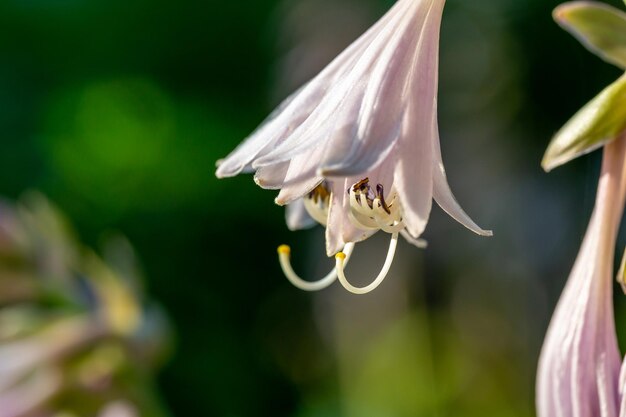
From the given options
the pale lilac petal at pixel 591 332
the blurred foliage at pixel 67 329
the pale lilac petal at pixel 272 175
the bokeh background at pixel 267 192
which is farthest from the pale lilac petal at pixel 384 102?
the bokeh background at pixel 267 192

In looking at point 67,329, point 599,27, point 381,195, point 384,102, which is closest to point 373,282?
point 381,195

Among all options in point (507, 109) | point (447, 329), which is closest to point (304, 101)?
point (447, 329)

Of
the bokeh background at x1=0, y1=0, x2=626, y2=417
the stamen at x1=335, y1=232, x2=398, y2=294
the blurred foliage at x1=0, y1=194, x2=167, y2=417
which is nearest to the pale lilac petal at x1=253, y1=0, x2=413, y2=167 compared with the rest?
the stamen at x1=335, y1=232, x2=398, y2=294

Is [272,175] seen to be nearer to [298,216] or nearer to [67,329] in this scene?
[298,216]

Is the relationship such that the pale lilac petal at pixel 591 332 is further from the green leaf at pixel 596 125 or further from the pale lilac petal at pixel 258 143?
the pale lilac petal at pixel 258 143

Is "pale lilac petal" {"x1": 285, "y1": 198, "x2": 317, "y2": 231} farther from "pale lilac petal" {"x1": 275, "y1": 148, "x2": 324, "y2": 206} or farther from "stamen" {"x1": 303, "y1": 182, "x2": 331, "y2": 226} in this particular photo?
"pale lilac petal" {"x1": 275, "y1": 148, "x2": 324, "y2": 206}

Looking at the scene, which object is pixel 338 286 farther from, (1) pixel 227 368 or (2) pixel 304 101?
(2) pixel 304 101
